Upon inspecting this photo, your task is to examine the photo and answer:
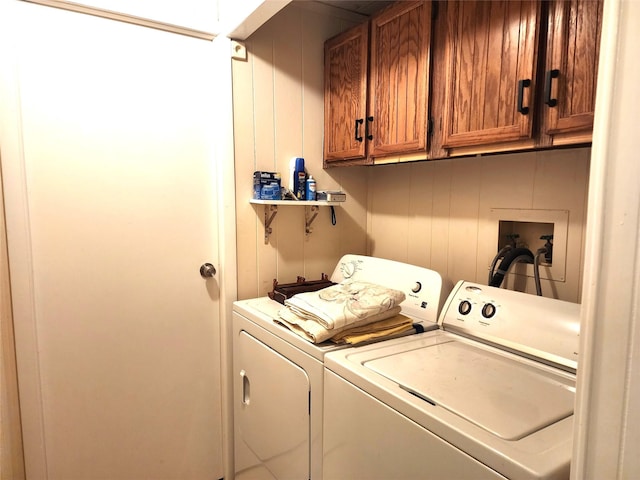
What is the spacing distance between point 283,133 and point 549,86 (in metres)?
1.22

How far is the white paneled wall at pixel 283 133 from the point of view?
1.94 metres

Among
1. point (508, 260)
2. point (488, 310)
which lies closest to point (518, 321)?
point (488, 310)

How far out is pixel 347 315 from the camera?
4.52ft

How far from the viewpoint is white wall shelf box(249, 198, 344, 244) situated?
6.25 ft

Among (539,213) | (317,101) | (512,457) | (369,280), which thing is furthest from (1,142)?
(539,213)

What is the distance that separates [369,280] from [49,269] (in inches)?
53.2

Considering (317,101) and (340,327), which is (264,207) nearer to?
(317,101)

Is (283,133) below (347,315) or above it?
above

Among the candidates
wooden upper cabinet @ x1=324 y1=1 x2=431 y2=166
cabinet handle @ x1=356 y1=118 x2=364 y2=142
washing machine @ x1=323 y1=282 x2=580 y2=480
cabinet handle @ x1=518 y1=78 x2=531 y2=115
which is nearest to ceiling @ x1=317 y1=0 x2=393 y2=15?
wooden upper cabinet @ x1=324 y1=1 x2=431 y2=166

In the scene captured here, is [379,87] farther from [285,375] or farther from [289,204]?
[285,375]

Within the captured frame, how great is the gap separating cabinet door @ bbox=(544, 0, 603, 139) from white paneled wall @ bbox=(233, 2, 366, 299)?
46.6 inches

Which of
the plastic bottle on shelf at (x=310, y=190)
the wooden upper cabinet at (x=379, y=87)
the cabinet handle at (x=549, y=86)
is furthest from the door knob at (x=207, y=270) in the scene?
the cabinet handle at (x=549, y=86)

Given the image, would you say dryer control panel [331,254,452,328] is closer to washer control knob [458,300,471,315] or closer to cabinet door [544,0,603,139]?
washer control knob [458,300,471,315]

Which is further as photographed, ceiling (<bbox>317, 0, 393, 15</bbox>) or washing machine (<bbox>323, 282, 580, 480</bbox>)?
ceiling (<bbox>317, 0, 393, 15</bbox>)
